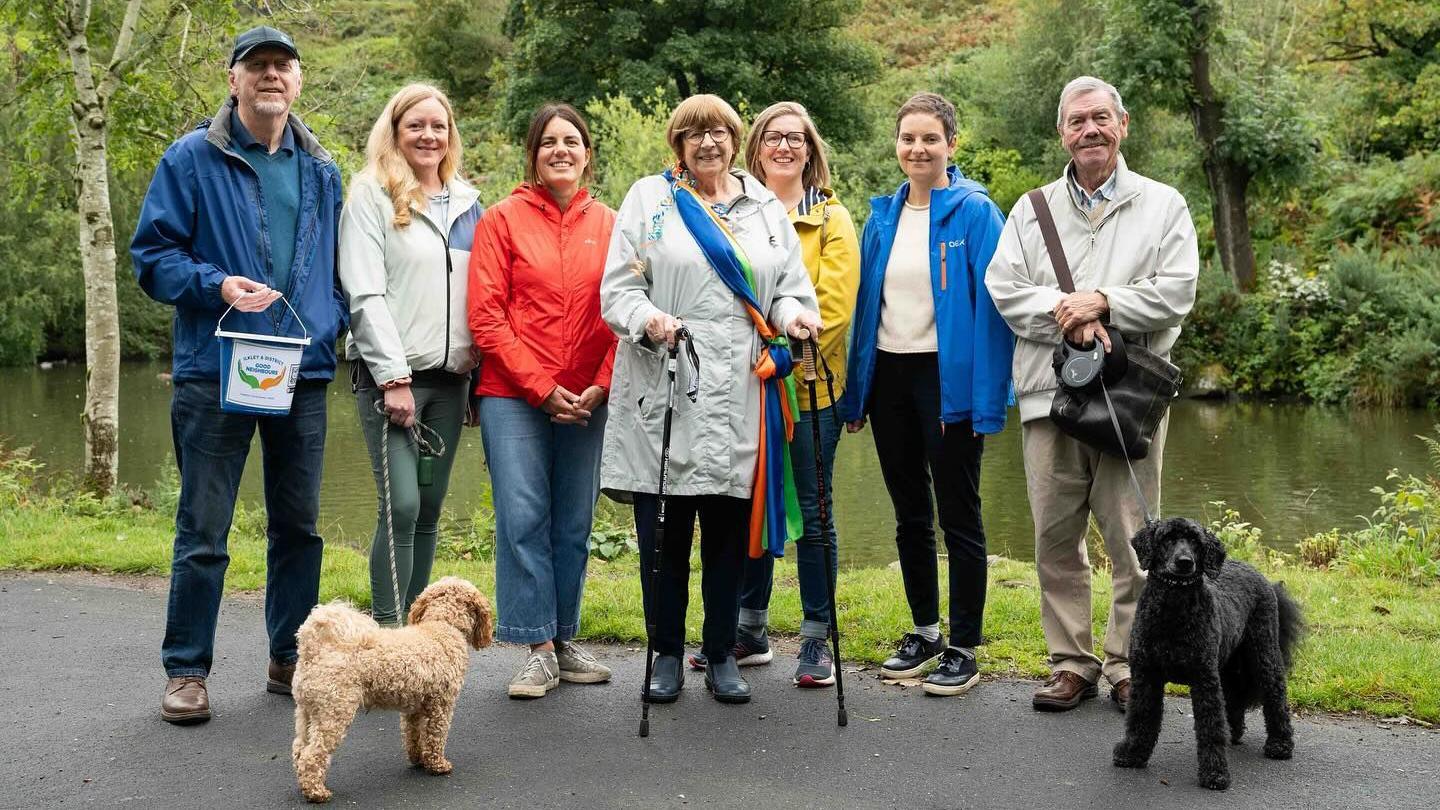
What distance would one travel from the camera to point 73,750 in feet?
14.2

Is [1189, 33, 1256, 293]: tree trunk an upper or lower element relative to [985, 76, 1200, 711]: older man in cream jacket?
upper

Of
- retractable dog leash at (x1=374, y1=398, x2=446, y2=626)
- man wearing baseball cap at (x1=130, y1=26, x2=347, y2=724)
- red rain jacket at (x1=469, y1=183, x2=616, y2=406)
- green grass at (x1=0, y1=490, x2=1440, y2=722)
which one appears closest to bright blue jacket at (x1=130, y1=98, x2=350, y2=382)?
man wearing baseball cap at (x1=130, y1=26, x2=347, y2=724)

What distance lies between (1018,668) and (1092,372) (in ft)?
4.85

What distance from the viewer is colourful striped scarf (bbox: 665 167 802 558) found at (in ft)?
15.8

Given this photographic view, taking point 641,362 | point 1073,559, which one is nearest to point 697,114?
point 641,362

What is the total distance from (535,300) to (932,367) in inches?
66.0

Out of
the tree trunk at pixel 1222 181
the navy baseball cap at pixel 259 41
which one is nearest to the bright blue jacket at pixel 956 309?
the navy baseball cap at pixel 259 41

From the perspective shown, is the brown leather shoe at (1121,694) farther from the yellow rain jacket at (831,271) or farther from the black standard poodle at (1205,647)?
Result: the yellow rain jacket at (831,271)

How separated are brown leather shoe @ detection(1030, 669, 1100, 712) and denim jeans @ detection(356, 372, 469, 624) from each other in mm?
2645

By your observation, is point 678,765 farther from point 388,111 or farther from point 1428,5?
point 1428,5

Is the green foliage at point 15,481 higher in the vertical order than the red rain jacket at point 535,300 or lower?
lower

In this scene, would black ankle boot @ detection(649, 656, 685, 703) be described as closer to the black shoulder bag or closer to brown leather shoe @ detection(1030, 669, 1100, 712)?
brown leather shoe @ detection(1030, 669, 1100, 712)

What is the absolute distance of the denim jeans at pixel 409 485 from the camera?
5.05 m

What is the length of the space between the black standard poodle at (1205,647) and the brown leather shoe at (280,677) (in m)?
3.25
